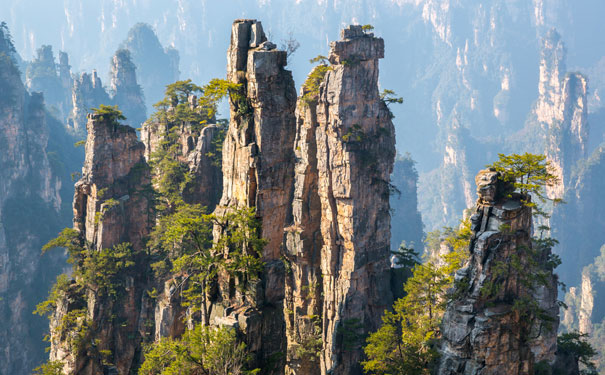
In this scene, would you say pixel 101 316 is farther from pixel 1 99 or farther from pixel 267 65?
pixel 1 99

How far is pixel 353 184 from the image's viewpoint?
165ft

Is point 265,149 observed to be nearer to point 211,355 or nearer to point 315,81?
point 211,355

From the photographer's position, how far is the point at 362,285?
167 feet

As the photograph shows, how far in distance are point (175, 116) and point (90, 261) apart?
17.3m

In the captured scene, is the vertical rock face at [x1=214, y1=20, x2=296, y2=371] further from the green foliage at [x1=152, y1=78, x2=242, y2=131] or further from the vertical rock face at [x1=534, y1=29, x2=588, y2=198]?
the vertical rock face at [x1=534, y1=29, x2=588, y2=198]

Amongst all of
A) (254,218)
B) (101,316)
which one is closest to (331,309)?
(101,316)

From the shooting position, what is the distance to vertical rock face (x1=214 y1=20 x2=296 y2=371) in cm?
3077

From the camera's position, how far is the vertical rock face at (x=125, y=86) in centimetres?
15088

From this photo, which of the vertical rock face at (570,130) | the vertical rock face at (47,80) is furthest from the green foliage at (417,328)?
the vertical rock face at (570,130)

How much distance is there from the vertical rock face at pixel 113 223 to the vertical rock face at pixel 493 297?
79.3ft

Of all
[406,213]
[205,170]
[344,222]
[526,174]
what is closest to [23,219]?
[205,170]

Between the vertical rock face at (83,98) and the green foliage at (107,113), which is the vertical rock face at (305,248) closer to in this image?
the green foliage at (107,113)

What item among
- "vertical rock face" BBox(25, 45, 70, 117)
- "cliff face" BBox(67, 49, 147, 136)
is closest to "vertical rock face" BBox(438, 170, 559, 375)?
"cliff face" BBox(67, 49, 147, 136)

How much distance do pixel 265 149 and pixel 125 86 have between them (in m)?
131
